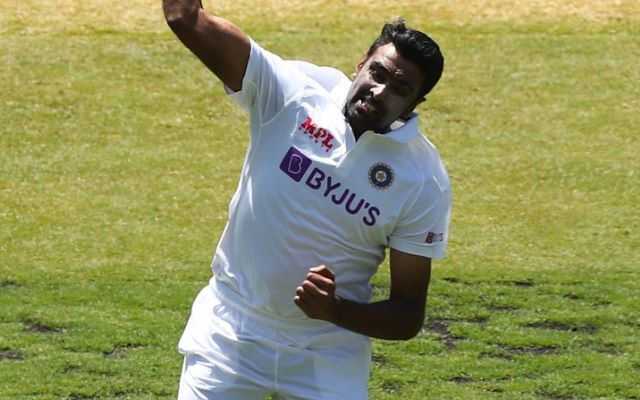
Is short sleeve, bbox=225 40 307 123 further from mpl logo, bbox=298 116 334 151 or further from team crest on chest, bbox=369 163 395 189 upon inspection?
team crest on chest, bbox=369 163 395 189

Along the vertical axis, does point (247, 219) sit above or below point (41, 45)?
above

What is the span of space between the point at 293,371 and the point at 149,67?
371 inches

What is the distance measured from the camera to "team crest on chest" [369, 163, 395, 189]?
495 cm

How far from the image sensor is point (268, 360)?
200 inches

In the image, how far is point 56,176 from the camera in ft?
39.7

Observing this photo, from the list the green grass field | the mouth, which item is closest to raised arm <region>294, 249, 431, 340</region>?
the mouth

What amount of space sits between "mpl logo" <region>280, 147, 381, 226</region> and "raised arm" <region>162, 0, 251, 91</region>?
334mm

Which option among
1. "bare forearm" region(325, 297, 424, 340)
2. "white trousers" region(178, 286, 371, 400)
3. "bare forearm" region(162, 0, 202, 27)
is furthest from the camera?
"white trousers" region(178, 286, 371, 400)

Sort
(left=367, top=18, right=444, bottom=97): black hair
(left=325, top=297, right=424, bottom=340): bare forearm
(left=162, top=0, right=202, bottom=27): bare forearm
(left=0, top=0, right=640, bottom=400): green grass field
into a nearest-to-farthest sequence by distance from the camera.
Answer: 1. (left=162, top=0, right=202, bottom=27): bare forearm
2. (left=325, top=297, right=424, bottom=340): bare forearm
3. (left=367, top=18, right=444, bottom=97): black hair
4. (left=0, top=0, right=640, bottom=400): green grass field

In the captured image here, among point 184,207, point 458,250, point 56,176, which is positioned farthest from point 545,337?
point 56,176

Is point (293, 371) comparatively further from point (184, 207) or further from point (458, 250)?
point (184, 207)

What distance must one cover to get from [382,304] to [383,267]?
523 centimetres

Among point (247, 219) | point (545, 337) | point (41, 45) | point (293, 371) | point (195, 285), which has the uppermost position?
point (247, 219)

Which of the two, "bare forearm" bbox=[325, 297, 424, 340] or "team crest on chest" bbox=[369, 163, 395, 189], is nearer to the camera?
"bare forearm" bbox=[325, 297, 424, 340]
